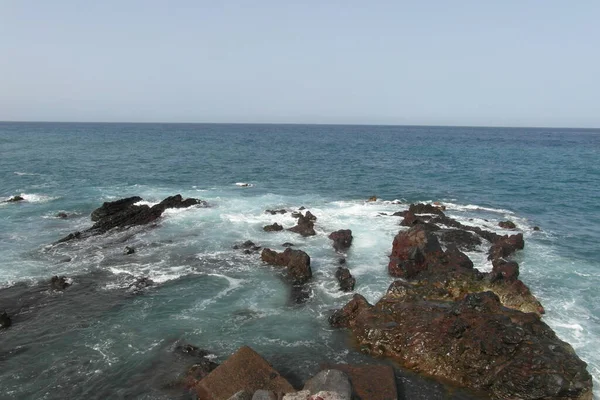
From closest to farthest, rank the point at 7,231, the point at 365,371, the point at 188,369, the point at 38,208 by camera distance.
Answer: the point at 365,371, the point at 188,369, the point at 7,231, the point at 38,208

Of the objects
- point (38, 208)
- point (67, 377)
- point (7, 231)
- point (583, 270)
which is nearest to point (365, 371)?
point (67, 377)

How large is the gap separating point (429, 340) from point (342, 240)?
15746mm

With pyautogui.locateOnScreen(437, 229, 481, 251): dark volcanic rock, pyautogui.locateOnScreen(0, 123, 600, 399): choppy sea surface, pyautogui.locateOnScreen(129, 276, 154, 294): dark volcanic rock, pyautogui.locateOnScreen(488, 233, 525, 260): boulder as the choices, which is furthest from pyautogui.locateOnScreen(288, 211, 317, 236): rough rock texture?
pyautogui.locateOnScreen(488, 233, 525, 260): boulder

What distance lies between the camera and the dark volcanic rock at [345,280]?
27031 mm

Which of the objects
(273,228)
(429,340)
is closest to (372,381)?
(429,340)

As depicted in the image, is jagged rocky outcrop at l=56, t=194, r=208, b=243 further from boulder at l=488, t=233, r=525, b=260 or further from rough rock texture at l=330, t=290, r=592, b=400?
boulder at l=488, t=233, r=525, b=260

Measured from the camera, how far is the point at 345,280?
2736 cm

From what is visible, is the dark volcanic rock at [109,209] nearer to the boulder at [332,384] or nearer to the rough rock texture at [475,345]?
the rough rock texture at [475,345]

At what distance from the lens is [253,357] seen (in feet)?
56.8

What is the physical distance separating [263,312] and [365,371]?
8.60 m

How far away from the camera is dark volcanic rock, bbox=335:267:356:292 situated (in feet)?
88.7

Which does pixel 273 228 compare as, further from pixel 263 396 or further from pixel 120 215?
pixel 263 396

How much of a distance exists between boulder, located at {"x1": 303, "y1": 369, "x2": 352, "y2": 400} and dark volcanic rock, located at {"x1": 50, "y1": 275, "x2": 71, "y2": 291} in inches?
767

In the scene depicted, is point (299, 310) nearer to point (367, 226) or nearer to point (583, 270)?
point (367, 226)
